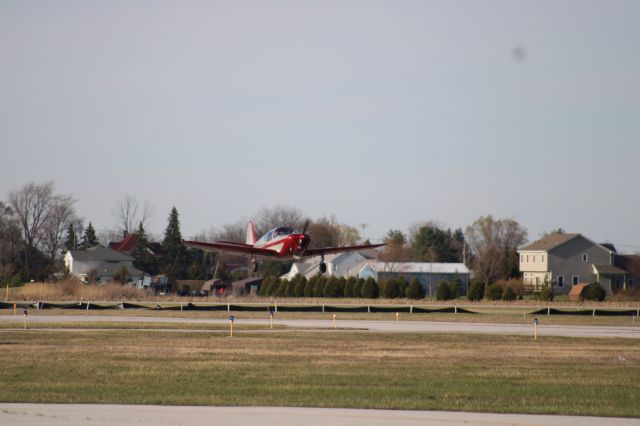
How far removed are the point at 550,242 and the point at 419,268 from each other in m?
16.0

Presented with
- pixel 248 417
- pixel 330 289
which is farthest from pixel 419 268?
pixel 248 417

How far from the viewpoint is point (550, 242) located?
106m

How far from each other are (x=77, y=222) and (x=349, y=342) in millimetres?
111012

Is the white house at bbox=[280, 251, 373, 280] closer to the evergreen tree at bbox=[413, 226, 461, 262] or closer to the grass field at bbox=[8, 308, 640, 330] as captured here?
the evergreen tree at bbox=[413, 226, 461, 262]

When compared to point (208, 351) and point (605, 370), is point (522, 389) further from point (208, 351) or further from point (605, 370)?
point (208, 351)

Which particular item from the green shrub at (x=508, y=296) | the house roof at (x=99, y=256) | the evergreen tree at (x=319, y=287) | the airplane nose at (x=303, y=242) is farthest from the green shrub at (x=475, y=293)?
the house roof at (x=99, y=256)

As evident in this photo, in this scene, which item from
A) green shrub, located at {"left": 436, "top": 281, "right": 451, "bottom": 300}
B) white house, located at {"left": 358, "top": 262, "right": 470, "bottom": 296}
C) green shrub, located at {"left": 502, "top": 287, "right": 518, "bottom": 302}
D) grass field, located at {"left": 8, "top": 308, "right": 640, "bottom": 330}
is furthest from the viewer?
white house, located at {"left": 358, "top": 262, "right": 470, "bottom": 296}

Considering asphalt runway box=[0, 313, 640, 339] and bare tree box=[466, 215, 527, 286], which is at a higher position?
bare tree box=[466, 215, 527, 286]

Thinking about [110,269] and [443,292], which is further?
[110,269]

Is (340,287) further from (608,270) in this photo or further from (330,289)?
(608,270)

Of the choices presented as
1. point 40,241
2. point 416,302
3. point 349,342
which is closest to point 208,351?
point 349,342

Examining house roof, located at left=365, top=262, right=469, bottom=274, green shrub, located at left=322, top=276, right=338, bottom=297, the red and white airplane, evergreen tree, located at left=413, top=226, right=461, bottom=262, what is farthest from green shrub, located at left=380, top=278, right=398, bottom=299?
evergreen tree, located at left=413, top=226, right=461, bottom=262

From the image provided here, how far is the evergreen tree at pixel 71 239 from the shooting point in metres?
134

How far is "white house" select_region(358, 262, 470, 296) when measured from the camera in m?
110
